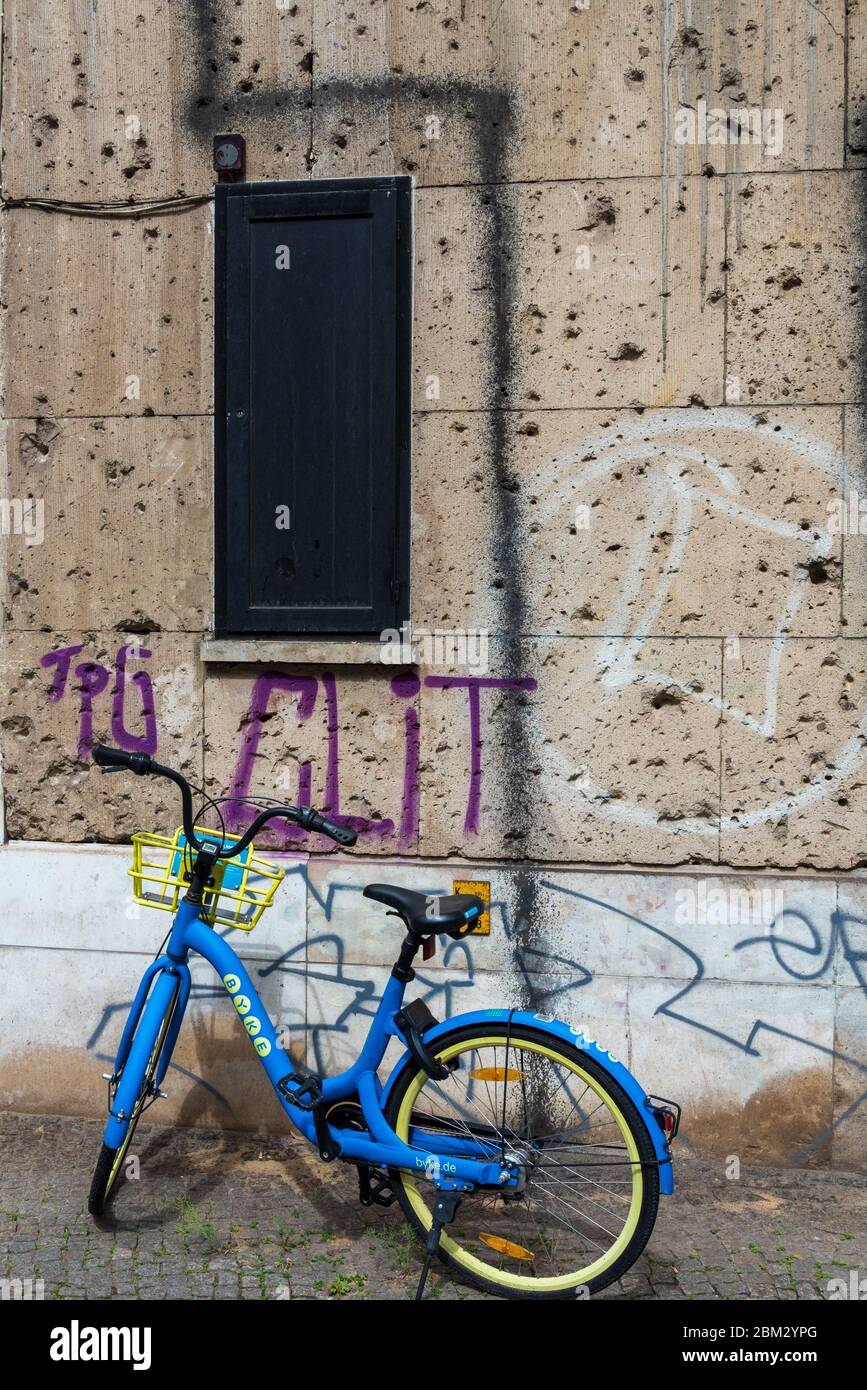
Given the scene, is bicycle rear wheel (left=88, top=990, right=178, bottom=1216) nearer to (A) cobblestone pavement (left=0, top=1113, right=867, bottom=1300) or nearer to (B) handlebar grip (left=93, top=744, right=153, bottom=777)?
(A) cobblestone pavement (left=0, top=1113, right=867, bottom=1300)

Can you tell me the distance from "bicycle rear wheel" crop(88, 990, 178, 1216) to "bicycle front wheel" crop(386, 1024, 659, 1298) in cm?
80

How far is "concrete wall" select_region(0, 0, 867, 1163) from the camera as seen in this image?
4.43 metres

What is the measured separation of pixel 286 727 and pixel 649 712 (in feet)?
4.50

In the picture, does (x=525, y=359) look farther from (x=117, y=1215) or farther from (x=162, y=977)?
(x=117, y=1215)

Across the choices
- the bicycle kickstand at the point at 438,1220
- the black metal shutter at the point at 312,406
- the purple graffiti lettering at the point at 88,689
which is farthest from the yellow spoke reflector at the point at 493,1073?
the purple graffiti lettering at the point at 88,689

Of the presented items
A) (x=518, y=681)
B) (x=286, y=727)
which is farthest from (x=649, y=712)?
(x=286, y=727)

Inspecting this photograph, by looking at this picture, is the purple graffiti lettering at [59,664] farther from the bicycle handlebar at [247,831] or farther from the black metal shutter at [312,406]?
the bicycle handlebar at [247,831]

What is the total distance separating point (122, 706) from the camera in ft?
15.9

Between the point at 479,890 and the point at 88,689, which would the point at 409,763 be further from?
the point at 88,689

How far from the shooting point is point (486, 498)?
4613mm

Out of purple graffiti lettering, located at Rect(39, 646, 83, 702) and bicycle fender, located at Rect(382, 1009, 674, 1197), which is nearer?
bicycle fender, located at Rect(382, 1009, 674, 1197)

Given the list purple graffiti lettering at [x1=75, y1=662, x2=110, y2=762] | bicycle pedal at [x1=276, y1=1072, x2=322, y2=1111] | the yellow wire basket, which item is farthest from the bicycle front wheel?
purple graffiti lettering at [x1=75, y1=662, x2=110, y2=762]

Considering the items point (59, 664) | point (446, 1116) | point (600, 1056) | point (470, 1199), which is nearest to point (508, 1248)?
point (470, 1199)
